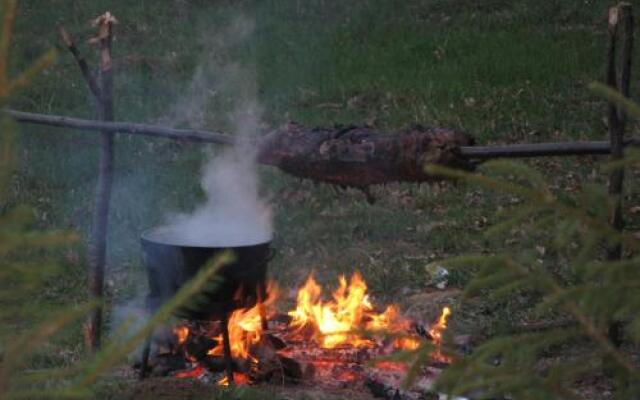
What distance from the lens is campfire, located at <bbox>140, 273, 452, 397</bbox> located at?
18.6 ft

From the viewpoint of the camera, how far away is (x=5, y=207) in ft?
30.6

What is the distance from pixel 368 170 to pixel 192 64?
351 inches

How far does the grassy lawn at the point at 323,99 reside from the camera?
338 inches

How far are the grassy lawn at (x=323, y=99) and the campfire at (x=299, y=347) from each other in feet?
3.49

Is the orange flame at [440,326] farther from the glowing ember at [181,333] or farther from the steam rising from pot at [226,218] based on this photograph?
the glowing ember at [181,333]

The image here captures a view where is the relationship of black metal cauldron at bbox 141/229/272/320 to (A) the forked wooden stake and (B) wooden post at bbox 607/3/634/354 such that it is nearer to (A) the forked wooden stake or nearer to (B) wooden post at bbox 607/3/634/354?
(A) the forked wooden stake

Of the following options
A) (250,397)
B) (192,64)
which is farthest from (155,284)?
(192,64)

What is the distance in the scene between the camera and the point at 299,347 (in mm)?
6129

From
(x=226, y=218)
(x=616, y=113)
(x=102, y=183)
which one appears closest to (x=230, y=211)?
(x=226, y=218)

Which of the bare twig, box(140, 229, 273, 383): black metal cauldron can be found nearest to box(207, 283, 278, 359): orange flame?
box(140, 229, 273, 383): black metal cauldron

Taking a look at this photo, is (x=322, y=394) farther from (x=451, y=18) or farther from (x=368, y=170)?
(x=451, y=18)

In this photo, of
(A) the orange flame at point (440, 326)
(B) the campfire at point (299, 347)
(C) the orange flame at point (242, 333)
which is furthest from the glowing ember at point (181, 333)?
(A) the orange flame at point (440, 326)

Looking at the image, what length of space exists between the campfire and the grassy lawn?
1.06 metres

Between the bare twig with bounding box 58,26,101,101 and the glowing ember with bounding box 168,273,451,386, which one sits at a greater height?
the bare twig with bounding box 58,26,101,101
